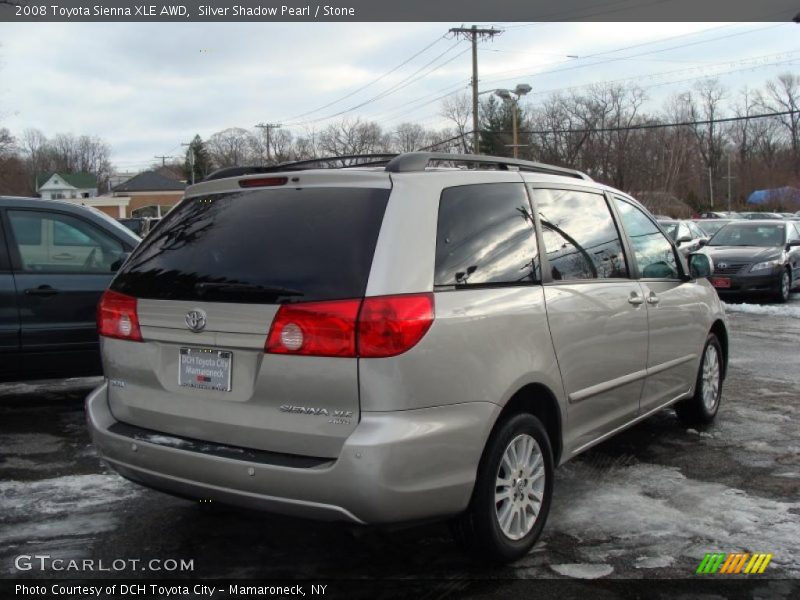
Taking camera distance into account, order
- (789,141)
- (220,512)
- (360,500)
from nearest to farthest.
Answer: (360,500) < (220,512) < (789,141)

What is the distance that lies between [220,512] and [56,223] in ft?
11.0

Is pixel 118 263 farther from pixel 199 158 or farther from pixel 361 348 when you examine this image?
pixel 199 158

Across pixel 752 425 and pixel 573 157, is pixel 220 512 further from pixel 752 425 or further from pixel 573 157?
pixel 573 157

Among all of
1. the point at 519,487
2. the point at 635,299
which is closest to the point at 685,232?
the point at 635,299

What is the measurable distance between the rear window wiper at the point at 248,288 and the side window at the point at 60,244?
3524 millimetres

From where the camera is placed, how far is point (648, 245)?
5207 mm

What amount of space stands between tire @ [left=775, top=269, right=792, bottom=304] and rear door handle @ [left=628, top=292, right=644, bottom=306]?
1169 cm

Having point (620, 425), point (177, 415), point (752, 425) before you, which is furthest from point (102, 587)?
point (752, 425)

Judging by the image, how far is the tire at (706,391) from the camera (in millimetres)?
5758

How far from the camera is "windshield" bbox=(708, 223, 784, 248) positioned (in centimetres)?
1620

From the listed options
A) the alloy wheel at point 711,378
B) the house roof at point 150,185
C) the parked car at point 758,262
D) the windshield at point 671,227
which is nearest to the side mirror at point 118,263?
the alloy wheel at point 711,378

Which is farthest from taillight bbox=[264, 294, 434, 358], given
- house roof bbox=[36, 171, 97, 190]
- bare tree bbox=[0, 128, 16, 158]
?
house roof bbox=[36, 171, 97, 190]

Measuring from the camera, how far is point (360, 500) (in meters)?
2.88

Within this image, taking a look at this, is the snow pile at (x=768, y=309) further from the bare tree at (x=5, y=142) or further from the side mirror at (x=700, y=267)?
the bare tree at (x=5, y=142)
